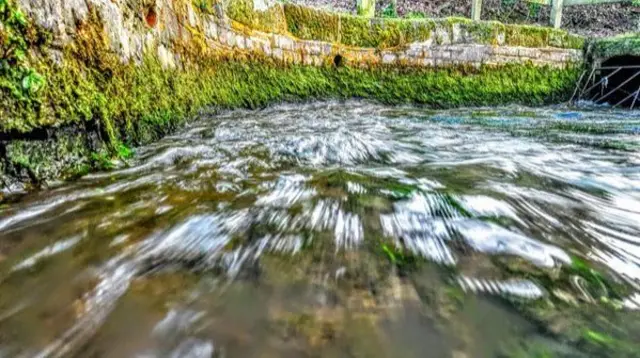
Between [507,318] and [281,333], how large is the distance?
45cm

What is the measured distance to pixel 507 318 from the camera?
2.40ft

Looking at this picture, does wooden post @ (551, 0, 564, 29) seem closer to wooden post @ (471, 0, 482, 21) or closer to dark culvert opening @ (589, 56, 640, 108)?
dark culvert opening @ (589, 56, 640, 108)

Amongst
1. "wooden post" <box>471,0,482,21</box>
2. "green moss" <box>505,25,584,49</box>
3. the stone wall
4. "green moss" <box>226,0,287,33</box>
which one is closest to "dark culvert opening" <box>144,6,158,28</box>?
the stone wall

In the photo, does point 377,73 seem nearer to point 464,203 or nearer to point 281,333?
point 464,203

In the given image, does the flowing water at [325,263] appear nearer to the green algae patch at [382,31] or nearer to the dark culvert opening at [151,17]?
the dark culvert opening at [151,17]

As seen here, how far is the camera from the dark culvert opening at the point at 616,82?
7.04 m

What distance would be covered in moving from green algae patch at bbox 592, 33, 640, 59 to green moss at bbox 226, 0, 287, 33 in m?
6.33

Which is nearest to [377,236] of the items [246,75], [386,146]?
[386,146]

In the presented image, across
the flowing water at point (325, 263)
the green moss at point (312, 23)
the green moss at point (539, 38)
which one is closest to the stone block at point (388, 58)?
the green moss at point (312, 23)

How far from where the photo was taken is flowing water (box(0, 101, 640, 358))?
0.69m

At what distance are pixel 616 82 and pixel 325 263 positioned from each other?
9023mm

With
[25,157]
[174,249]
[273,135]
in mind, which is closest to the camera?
[174,249]

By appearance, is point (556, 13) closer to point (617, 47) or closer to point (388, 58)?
point (617, 47)

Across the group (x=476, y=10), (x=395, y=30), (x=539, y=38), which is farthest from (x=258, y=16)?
(x=539, y=38)
